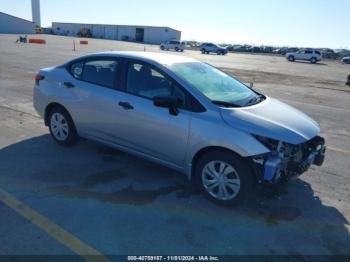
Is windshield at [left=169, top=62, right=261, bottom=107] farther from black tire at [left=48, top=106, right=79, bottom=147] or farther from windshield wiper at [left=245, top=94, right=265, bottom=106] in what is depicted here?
black tire at [left=48, top=106, right=79, bottom=147]

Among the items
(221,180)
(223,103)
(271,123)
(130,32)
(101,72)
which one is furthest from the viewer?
(130,32)

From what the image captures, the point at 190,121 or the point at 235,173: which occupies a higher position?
the point at 190,121

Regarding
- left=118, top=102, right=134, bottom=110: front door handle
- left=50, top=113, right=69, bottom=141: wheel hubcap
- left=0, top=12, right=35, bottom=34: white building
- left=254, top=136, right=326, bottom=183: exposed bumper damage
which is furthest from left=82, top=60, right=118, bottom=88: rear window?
left=0, top=12, right=35, bottom=34: white building

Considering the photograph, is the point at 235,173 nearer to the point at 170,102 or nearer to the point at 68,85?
the point at 170,102

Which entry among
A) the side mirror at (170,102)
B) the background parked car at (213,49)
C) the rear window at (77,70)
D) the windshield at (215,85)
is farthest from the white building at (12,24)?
the side mirror at (170,102)

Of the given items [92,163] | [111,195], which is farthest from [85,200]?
[92,163]

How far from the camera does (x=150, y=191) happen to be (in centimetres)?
428

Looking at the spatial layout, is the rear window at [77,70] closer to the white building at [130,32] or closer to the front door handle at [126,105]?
the front door handle at [126,105]

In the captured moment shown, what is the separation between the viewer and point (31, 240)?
3.14 metres

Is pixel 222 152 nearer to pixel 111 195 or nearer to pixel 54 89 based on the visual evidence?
pixel 111 195

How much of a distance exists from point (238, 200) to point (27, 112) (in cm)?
592

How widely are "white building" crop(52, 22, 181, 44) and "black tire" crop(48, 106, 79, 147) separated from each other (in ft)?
290

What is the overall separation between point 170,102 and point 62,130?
7.96 feet

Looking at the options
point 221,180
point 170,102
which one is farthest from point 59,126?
point 221,180
